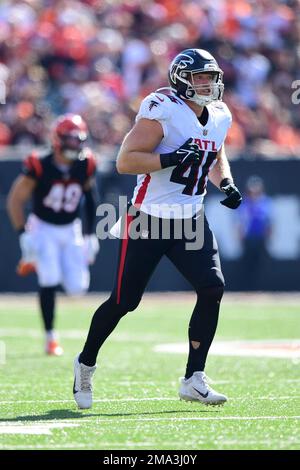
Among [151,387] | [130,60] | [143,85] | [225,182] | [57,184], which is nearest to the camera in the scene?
[225,182]

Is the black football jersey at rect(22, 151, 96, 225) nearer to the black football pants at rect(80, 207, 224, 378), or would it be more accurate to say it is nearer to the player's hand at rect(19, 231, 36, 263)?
the player's hand at rect(19, 231, 36, 263)

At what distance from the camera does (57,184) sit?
8.94 metres

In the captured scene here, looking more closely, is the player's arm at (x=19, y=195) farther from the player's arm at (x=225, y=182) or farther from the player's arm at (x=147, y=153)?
the player's arm at (x=147, y=153)

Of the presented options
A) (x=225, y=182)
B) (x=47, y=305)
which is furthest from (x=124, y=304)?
(x=47, y=305)

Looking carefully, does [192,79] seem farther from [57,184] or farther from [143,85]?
[143,85]

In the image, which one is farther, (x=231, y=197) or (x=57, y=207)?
(x=57, y=207)

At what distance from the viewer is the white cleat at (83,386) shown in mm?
5480

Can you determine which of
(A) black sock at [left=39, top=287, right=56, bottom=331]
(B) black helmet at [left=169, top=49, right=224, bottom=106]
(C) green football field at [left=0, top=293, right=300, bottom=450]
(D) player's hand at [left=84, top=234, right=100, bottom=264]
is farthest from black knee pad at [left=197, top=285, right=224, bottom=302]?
(D) player's hand at [left=84, top=234, right=100, bottom=264]

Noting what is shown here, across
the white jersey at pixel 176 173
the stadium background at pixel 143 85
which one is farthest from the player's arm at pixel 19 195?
the stadium background at pixel 143 85

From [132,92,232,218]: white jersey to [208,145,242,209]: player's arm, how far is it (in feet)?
0.48

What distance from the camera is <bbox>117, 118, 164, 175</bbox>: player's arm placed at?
5387mm

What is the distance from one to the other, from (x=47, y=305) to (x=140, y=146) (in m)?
3.61

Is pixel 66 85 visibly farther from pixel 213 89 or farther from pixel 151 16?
pixel 213 89

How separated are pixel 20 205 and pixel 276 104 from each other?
7928 millimetres
